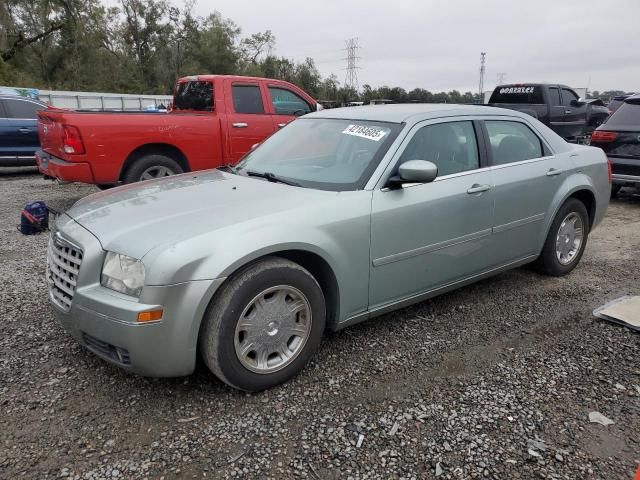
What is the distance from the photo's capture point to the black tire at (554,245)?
4539mm

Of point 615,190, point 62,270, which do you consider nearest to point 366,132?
point 62,270

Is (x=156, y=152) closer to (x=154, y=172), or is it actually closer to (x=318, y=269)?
(x=154, y=172)

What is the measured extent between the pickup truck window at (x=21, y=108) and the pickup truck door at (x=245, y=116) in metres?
5.04

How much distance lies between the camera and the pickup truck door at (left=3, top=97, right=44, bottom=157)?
1007 cm

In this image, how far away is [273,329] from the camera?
9.47 ft

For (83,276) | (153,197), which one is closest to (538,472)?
(83,276)

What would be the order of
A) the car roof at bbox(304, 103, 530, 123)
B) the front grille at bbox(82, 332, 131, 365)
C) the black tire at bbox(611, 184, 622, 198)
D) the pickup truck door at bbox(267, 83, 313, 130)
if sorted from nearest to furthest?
1. the front grille at bbox(82, 332, 131, 365)
2. the car roof at bbox(304, 103, 530, 123)
3. the pickup truck door at bbox(267, 83, 313, 130)
4. the black tire at bbox(611, 184, 622, 198)

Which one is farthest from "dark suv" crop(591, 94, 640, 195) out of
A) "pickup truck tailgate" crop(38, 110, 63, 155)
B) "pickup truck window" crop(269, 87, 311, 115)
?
"pickup truck tailgate" crop(38, 110, 63, 155)

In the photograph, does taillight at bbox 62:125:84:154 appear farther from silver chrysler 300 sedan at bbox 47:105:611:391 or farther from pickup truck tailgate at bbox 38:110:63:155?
silver chrysler 300 sedan at bbox 47:105:611:391

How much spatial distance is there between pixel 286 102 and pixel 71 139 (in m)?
3.34

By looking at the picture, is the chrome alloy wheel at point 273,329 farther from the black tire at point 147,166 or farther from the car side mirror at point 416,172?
the black tire at point 147,166

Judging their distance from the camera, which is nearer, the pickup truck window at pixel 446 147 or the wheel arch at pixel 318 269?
the wheel arch at pixel 318 269

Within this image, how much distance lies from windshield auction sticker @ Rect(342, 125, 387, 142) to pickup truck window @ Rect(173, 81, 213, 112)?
4427mm

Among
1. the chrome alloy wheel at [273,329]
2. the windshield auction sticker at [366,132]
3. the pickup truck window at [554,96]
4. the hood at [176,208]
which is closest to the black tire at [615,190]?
the pickup truck window at [554,96]
